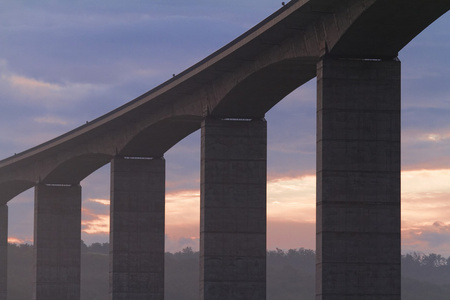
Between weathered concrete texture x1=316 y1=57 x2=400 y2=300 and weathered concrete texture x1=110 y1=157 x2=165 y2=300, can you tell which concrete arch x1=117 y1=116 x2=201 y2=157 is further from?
weathered concrete texture x1=316 y1=57 x2=400 y2=300

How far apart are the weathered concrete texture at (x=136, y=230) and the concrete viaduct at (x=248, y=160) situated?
0.23 feet

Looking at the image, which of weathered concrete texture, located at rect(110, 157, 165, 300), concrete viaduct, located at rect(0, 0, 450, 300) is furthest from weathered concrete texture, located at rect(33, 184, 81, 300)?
weathered concrete texture, located at rect(110, 157, 165, 300)

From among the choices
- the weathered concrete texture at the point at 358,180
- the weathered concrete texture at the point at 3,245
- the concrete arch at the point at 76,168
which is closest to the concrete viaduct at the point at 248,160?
the weathered concrete texture at the point at 358,180

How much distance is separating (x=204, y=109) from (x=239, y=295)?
10.4 m

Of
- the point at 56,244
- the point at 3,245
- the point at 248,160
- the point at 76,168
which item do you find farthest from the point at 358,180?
the point at 3,245

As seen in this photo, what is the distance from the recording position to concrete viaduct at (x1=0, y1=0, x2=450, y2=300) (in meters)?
43.0

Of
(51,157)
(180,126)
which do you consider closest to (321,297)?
(180,126)

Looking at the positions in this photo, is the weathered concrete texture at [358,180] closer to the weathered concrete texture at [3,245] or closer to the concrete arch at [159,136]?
the concrete arch at [159,136]

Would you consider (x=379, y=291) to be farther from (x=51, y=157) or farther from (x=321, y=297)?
(x=51, y=157)

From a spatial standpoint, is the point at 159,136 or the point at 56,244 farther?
the point at 56,244

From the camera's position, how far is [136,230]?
7362 cm

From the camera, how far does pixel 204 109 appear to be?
2331 inches

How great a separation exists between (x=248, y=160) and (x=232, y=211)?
298 centimetres

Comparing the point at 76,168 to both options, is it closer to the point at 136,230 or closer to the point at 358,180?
the point at 136,230
